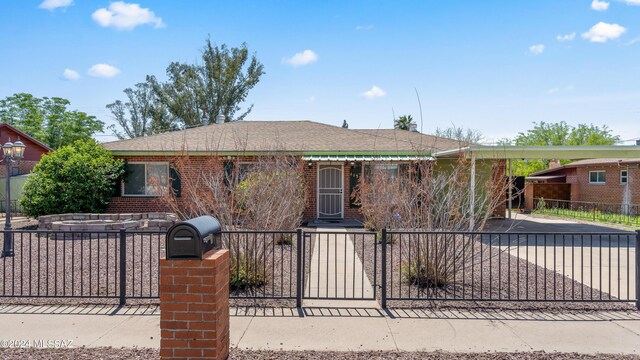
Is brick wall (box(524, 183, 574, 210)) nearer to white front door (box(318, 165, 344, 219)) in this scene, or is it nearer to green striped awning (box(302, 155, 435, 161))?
green striped awning (box(302, 155, 435, 161))

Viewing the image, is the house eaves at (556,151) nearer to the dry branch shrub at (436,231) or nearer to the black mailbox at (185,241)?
the dry branch shrub at (436,231)

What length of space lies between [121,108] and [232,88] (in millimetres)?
16048

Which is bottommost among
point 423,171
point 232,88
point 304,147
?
point 423,171

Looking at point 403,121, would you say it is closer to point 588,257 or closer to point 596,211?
point 596,211

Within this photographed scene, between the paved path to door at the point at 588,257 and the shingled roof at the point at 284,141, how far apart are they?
4475 mm

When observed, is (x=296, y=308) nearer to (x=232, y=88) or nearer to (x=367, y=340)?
(x=367, y=340)

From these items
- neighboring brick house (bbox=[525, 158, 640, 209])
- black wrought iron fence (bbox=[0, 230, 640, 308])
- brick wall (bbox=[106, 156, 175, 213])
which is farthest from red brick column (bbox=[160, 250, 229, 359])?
neighboring brick house (bbox=[525, 158, 640, 209])

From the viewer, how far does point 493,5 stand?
452 inches

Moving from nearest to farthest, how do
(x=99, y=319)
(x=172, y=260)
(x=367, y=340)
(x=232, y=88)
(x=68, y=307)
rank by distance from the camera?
(x=172, y=260) < (x=367, y=340) < (x=99, y=319) < (x=68, y=307) < (x=232, y=88)

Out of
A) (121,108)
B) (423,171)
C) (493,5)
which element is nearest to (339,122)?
(121,108)

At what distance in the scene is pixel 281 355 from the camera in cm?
427

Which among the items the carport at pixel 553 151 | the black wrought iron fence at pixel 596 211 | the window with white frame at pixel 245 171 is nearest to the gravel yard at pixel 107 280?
the window with white frame at pixel 245 171

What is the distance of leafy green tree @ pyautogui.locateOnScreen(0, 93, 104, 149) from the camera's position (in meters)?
44.1

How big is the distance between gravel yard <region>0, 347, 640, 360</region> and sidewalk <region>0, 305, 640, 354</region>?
14 cm
